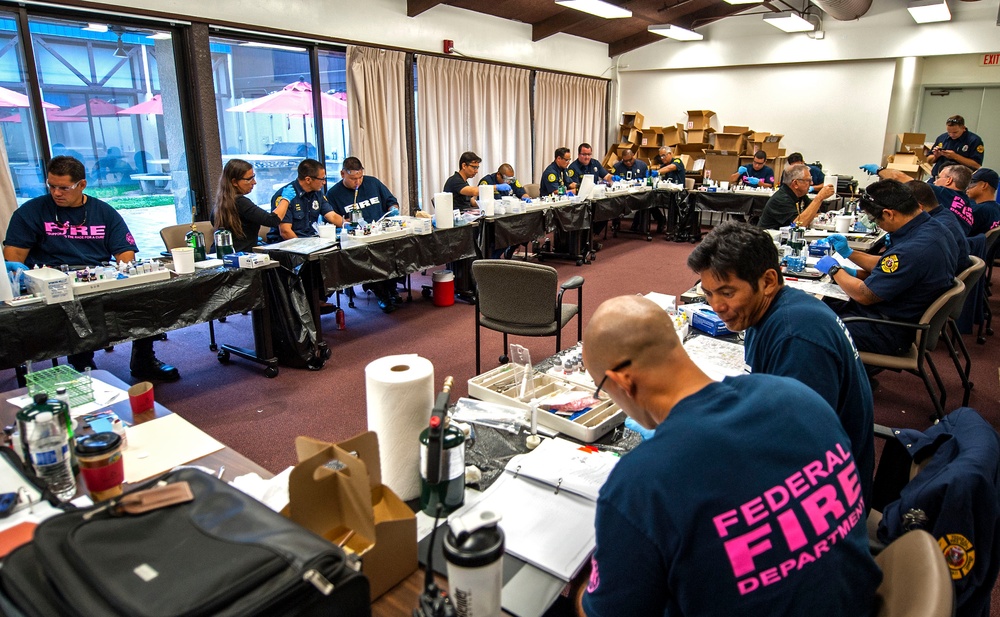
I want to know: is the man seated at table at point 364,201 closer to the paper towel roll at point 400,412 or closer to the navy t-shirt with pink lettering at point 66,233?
the navy t-shirt with pink lettering at point 66,233

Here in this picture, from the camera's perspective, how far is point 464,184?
20.0 feet

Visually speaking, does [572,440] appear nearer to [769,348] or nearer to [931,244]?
[769,348]

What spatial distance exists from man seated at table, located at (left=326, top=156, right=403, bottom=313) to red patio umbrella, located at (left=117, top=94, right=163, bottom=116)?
4.97 ft

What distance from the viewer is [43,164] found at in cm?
444

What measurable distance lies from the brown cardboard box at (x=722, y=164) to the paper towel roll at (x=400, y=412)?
8441mm

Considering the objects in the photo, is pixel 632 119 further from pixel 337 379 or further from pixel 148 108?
pixel 337 379

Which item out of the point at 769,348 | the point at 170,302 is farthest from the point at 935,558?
the point at 170,302

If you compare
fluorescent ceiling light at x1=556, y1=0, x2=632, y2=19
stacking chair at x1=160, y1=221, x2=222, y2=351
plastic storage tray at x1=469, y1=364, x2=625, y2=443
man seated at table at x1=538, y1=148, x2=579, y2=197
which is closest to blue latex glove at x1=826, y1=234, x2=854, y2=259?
plastic storage tray at x1=469, y1=364, x2=625, y2=443

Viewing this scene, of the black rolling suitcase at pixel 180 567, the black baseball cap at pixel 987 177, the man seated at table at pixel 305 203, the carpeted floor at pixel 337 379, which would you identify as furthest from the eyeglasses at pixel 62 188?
the black baseball cap at pixel 987 177

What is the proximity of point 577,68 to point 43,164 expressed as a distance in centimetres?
727

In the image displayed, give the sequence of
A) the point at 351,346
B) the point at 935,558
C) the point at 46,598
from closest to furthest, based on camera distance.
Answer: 1. the point at 46,598
2. the point at 935,558
3. the point at 351,346

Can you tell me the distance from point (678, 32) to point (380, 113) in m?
4.51

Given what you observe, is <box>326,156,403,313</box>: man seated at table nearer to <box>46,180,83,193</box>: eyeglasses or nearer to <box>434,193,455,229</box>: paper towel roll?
<box>434,193,455,229</box>: paper towel roll

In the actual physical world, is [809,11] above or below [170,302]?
above
